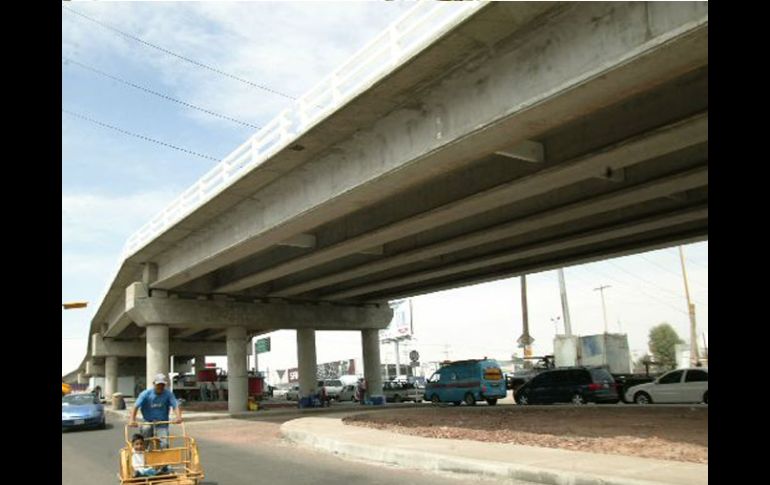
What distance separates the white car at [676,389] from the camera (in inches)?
939

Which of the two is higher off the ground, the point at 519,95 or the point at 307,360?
the point at 519,95

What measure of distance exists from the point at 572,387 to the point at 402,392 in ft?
59.8

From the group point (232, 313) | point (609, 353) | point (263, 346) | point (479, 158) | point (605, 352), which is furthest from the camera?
point (263, 346)

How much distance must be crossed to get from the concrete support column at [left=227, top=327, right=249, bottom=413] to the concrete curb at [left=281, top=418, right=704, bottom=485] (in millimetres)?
19337

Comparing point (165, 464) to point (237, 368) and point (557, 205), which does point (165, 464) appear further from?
point (237, 368)

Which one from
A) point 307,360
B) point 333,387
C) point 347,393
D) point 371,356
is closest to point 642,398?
point 371,356

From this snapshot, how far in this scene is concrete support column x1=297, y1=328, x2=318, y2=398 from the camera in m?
37.8

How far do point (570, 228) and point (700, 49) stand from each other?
42.0 ft

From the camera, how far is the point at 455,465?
425 inches

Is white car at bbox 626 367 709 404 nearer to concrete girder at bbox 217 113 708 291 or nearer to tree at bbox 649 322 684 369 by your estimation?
concrete girder at bbox 217 113 708 291

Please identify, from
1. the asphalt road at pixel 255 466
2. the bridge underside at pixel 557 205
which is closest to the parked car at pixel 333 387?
the bridge underside at pixel 557 205

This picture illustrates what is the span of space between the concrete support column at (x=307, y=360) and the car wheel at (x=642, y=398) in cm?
1821

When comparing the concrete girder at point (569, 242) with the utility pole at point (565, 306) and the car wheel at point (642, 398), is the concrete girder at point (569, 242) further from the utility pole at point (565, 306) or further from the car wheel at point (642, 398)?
the utility pole at point (565, 306)

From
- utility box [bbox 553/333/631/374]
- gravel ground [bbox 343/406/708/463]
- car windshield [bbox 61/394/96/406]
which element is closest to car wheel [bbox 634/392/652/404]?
gravel ground [bbox 343/406/708/463]
